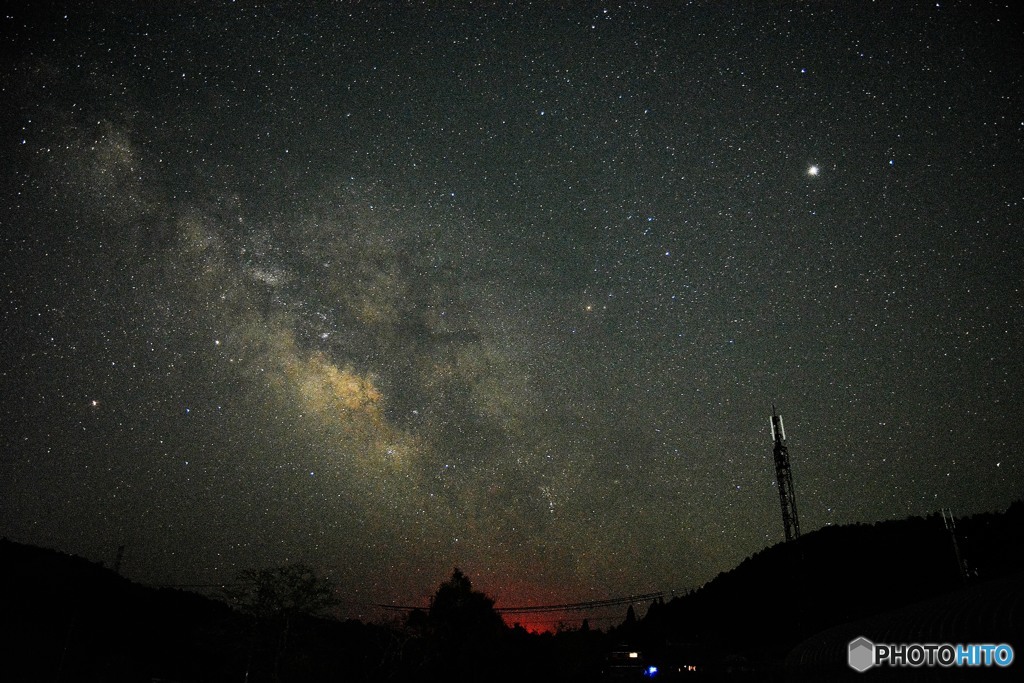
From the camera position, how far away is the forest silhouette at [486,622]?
2491 centimetres

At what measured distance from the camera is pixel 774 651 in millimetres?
58906

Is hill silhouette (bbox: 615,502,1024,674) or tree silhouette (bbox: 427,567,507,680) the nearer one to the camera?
tree silhouette (bbox: 427,567,507,680)

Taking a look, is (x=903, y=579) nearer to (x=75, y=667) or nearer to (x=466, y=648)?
(x=466, y=648)

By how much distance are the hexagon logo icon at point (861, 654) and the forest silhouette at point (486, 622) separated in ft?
1.53

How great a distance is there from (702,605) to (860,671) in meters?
77.0

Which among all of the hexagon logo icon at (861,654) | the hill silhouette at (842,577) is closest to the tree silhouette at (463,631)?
the hill silhouette at (842,577)

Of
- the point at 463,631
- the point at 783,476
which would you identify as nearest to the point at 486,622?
the point at 463,631

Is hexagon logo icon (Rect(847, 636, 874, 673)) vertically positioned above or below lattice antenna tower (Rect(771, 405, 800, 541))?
below

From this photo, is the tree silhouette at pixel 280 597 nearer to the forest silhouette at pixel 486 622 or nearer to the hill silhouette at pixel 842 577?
the forest silhouette at pixel 486 622
